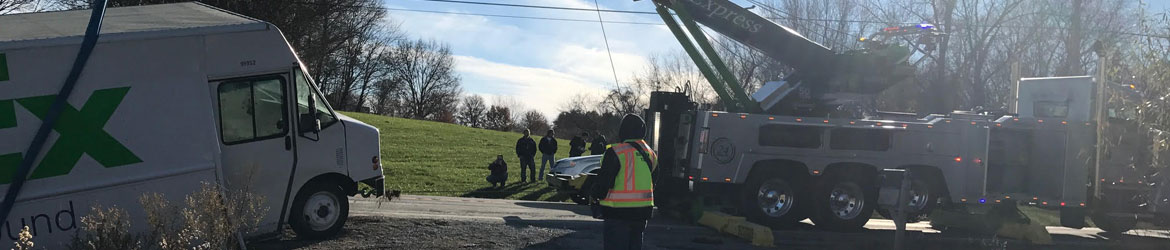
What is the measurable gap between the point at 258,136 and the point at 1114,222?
11508mm

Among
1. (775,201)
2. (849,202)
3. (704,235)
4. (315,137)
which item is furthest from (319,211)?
(849,202)

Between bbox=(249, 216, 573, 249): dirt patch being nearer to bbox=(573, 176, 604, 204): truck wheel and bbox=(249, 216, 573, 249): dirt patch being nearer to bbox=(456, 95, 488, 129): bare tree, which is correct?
bbox=(573, 176, 604, 204): truck wheel

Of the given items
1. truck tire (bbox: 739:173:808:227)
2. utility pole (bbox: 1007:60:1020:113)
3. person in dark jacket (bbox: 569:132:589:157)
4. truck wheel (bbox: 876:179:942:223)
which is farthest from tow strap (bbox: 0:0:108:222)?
person in dark jacket (bbox: 569:132:589:157)

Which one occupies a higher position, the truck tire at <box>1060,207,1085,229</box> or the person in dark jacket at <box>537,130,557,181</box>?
the person in dark jacket at <box>537,130,557,181</box>

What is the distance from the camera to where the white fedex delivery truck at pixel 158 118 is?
7.50 m

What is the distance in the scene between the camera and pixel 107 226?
22.6 feet

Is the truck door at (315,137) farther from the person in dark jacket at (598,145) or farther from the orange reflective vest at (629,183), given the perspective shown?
the person in dark jacket at (598,145)

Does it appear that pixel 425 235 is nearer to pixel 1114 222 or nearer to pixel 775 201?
pixel 775 201

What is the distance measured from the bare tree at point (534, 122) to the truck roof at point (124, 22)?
6997cm

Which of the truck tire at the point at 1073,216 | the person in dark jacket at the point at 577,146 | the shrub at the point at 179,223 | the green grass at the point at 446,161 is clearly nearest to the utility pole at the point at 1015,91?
the truck tire at the point at 1073,216

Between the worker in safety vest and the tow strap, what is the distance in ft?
14.0

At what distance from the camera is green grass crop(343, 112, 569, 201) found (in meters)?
21.2

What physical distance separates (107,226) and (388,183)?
16.5 metres

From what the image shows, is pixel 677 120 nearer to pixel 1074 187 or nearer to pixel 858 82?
pixel 858 82
